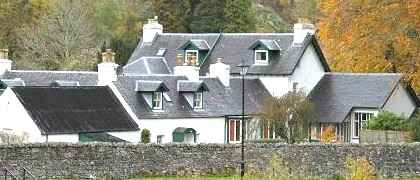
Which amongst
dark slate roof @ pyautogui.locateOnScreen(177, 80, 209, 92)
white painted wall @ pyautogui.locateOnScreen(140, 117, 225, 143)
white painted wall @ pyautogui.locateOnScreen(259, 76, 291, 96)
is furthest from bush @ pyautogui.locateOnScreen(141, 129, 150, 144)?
white painted wall @ pyautogui.locateOnScreen(259, 76, 291, 96)

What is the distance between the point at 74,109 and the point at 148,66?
14.6 m

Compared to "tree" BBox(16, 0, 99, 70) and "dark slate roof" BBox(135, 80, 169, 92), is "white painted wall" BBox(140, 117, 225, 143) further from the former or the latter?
"tree" BBox(16, 0, 99, 70)

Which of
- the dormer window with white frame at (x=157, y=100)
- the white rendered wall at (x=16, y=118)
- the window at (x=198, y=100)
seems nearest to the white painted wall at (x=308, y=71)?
the window at (x=198, y=100)

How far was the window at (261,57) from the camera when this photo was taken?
65.4 meters

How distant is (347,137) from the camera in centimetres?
6234

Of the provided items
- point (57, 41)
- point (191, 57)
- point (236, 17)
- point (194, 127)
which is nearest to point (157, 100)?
point (194, 127)

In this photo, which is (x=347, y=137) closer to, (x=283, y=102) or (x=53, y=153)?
(x=283, y=102)

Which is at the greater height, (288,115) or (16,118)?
(288,115)

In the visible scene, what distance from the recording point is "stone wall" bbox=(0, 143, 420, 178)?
137 feet

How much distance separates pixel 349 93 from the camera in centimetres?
6312

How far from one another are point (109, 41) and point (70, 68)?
1282 centimetres

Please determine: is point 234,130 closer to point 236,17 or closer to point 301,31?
point 301,31

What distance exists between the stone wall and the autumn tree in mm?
9909

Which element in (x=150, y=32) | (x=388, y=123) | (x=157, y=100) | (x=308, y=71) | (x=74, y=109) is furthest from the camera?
(x=150, y=32)
